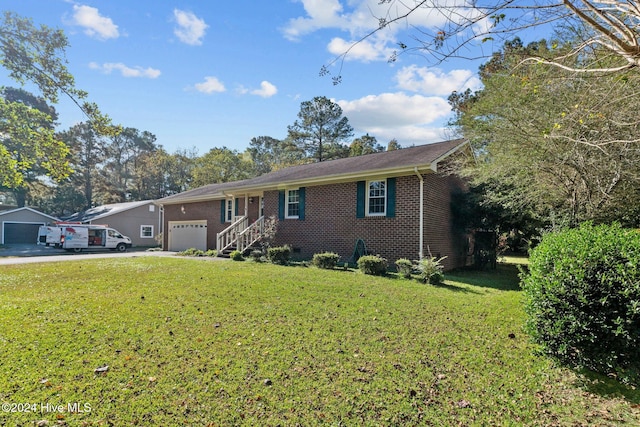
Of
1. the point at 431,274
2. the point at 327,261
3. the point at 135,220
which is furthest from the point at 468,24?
the point at 135,220

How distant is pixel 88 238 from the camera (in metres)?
23.0

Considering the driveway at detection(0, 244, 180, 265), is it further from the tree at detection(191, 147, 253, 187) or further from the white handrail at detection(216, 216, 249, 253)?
the tree at detection(191, 147, 253, 187)

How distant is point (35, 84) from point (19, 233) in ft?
106

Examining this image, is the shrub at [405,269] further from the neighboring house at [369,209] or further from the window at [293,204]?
the window at [293,204]

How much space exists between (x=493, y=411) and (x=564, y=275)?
5.10ft

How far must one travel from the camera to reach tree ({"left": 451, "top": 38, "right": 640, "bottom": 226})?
5609 millimetres

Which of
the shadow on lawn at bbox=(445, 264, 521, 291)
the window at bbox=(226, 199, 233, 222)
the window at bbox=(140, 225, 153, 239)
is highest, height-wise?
the window at bbox=(226, 199, 233, 222)

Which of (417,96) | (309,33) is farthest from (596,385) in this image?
(309,33)

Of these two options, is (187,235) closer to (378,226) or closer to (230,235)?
(230,235)

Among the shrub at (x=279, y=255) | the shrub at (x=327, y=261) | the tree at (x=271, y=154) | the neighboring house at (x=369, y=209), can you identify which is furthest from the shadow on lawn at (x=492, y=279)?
the tree at (x=271, y=154)

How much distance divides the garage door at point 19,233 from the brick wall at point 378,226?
3008cm

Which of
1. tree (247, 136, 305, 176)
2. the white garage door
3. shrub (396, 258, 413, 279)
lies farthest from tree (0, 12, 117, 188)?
tree (247, 136, 305, 176)

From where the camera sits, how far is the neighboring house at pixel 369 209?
10695mm

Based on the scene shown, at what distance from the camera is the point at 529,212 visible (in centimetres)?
1016
